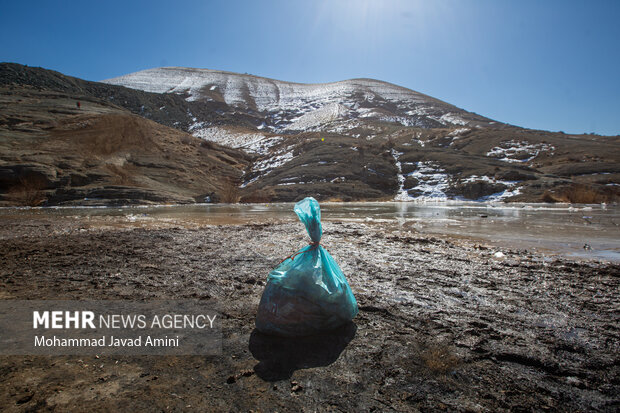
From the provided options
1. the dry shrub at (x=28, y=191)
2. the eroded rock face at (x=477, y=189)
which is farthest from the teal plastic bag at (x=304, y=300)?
the eroded rock face at (x=477, y=189)

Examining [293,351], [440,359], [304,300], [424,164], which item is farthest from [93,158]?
[424,164]

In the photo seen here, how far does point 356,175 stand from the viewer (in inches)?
1309

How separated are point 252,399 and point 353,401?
59cm

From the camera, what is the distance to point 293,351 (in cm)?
241

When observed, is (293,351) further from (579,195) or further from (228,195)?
(579,195)

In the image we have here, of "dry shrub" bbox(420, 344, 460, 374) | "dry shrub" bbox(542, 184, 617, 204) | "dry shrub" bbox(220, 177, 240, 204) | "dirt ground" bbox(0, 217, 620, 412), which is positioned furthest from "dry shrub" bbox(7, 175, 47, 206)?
"dry shrub" bbox(542, 184, 617, 204)

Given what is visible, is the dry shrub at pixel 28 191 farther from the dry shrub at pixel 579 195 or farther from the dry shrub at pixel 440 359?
the dry shrub at pixel 579 195

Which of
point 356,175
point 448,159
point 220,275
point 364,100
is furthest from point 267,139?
point 364,100

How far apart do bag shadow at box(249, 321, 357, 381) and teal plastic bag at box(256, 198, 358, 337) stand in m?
0.06

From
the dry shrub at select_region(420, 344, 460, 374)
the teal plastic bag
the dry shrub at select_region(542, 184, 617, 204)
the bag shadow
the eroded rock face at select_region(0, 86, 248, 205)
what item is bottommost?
the bag shadow

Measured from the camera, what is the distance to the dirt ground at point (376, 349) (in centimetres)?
182

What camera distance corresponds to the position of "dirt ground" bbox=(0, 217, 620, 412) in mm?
1815

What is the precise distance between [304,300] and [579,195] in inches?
1202

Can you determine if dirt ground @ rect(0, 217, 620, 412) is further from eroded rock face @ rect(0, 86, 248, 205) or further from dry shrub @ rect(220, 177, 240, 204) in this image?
dry shrub @ rect(220, 177, 240, 204)
